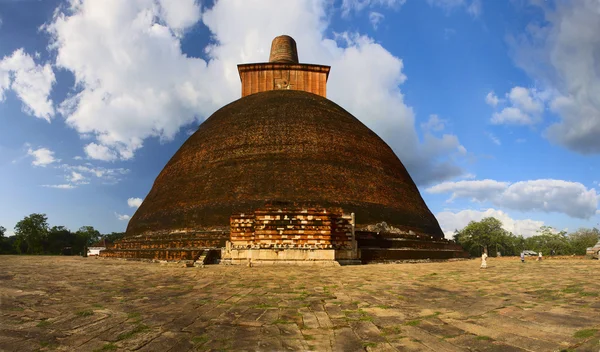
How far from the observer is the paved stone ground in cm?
283

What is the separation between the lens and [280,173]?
50.3 feet

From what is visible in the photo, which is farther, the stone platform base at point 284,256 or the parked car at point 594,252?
the parked car at point 594,252

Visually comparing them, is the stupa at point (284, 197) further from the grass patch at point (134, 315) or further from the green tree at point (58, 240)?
the green tree at point (58, 240)

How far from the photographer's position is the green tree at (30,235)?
154 ft

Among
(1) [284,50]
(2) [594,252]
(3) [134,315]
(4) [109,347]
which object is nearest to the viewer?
(4) [109,347]

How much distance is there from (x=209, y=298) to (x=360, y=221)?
10596mm

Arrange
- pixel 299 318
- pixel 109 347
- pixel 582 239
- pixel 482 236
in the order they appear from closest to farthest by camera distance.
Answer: pixel 109 347, pixel 299 318, pixel 482 236, pixel 582 239

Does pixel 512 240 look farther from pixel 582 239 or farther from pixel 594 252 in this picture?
pixel 594 252

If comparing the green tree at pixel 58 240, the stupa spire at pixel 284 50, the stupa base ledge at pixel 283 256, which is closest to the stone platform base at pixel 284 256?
the stupa base ledge at pixel 283 256

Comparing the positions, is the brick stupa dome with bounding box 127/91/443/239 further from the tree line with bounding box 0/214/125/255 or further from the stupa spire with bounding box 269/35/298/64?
the tree line with bounding box 0/214/125/255

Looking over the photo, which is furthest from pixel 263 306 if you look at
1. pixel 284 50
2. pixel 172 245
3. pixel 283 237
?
pixel 284 50

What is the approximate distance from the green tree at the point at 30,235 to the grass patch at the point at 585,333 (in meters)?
56.6

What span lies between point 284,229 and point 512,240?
48.2 m

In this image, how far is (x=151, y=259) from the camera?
14242 millimetres
